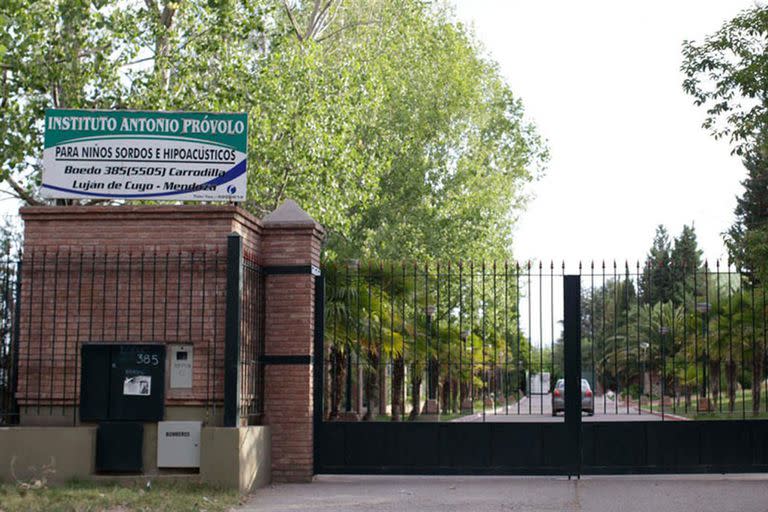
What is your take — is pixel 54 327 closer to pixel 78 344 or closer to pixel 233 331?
pixel 78 344

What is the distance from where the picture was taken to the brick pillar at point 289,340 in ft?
A: 48.1

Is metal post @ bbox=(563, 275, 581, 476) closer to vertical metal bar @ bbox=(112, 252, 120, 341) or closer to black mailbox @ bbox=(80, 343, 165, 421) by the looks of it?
black mailbox @ bbox=(80, 343, 165, 421)

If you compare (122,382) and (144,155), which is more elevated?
(144,155)

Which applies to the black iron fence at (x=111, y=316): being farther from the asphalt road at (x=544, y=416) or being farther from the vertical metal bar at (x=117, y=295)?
the asphalt road at (x=544, y=416)

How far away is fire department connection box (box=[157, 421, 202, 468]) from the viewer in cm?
1331

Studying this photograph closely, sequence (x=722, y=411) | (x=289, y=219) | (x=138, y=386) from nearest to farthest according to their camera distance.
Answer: (x=138, y=386), (x=289, y=219), (x=722, y=411)

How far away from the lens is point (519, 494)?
13.4 m

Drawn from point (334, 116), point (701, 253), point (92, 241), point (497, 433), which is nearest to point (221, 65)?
point (334, 116)

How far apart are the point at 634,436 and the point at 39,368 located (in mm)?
7893

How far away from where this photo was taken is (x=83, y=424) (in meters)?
13.7

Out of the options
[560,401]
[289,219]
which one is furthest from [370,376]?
[289,219]

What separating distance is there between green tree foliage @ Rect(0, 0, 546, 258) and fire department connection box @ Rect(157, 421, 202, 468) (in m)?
5.33

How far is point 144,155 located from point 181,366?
2.98 meters

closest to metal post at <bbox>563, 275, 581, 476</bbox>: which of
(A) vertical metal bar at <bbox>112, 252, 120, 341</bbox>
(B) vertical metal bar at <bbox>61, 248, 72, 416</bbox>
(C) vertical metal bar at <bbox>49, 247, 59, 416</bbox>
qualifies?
(A) vertical metal bar at <bbox>112, 252, 120, 341</bbox>
